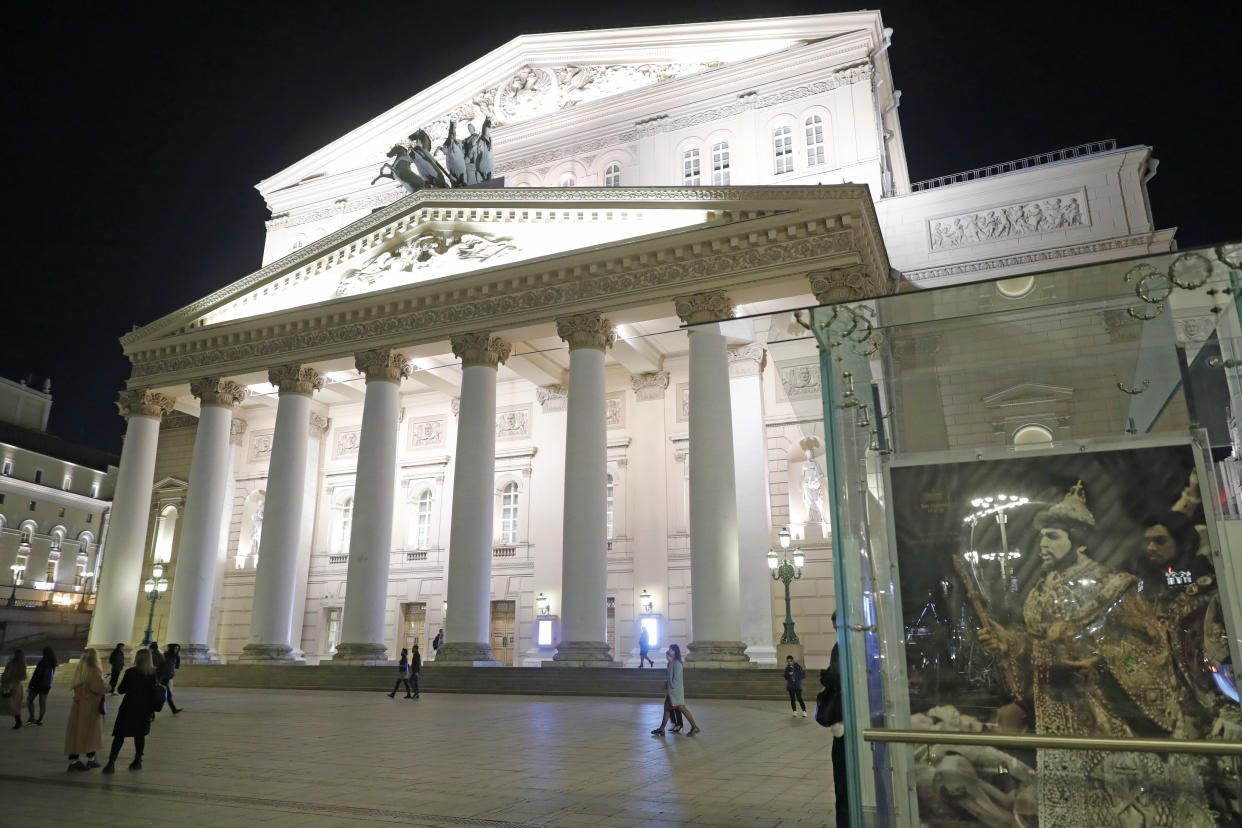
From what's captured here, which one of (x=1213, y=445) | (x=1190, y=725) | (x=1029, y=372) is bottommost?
(x=1190, y=725)

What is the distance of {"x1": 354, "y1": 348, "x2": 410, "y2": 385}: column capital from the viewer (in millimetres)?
24922

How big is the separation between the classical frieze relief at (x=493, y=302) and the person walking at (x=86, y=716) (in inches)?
588

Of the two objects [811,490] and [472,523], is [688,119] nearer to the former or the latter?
[811,490]

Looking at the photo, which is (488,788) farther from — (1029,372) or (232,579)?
(232,579)

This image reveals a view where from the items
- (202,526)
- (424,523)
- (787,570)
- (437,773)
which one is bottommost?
(437,773)

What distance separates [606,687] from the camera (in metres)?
19.2

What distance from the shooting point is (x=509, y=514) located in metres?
30.1

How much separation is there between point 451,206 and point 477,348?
4.75 metres

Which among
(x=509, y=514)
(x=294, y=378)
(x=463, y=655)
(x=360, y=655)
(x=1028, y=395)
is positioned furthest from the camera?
(x=509, y=514)

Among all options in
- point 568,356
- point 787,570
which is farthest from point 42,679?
point 568,356

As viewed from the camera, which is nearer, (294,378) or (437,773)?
(437,773)

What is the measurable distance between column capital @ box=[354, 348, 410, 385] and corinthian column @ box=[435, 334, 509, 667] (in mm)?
2780

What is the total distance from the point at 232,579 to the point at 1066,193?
31560 mm

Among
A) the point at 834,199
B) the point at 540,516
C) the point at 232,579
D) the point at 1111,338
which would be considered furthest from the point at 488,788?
the point at 232,579
